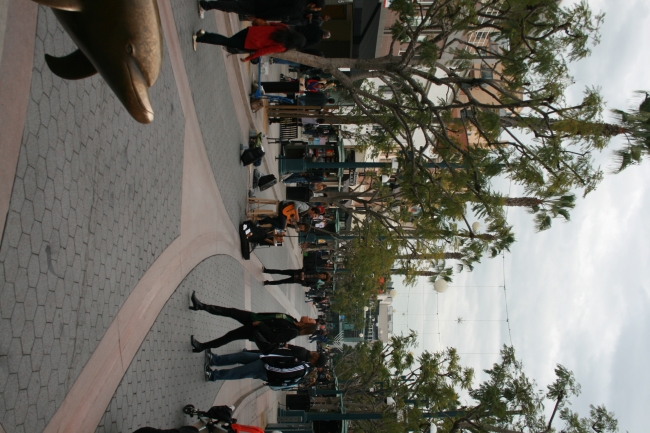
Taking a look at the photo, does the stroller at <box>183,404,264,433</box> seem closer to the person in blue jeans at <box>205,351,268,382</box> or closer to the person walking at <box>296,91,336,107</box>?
the person in blue jeans at <box>205,351,268,382</box>

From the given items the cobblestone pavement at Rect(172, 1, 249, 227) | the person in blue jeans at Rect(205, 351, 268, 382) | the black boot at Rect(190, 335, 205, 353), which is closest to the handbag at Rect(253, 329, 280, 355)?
the person in blue jeans at Rect(205, 351, 268, 382)

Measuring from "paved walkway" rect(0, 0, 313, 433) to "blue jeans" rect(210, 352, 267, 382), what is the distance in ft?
1.37

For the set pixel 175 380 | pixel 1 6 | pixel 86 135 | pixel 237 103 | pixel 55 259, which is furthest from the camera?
pixel 237 103

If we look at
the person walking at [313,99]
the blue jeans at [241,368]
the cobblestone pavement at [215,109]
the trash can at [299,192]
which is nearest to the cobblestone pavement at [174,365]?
the blue jeans at [241,368]

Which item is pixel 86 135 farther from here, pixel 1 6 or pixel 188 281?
pixel 188 281

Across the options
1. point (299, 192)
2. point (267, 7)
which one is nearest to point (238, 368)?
point (267, 7)

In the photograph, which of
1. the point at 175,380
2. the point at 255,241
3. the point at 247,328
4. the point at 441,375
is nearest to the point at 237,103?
the point at 255,241

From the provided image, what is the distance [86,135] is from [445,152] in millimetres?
6148

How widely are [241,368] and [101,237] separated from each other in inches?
183

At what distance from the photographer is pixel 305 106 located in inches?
690

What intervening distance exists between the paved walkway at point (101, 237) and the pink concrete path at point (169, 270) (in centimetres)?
2

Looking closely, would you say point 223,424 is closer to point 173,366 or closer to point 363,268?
point 173,366

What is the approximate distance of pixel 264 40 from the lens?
8602 millimetres

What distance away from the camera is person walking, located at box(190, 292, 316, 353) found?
8.19 m
